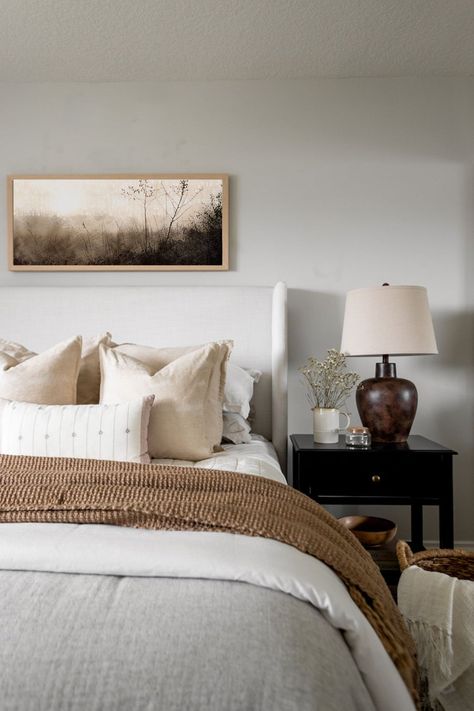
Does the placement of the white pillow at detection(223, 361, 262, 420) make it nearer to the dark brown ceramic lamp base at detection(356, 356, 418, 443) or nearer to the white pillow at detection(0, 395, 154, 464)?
the dark brown ceramic lamp base at detection(356, 356, 418, 443)

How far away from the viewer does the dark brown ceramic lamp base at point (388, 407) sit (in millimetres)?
2572

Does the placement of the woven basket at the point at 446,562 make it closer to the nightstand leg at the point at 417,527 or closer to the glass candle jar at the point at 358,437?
the glass candle jar at the point at 358,437

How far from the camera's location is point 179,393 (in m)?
2.11

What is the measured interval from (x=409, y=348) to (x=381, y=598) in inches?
58.6

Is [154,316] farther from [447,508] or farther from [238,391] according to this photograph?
[447,508]

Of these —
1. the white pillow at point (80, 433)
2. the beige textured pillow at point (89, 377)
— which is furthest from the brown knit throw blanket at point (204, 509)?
the beige textured pillow at point (89, 377)

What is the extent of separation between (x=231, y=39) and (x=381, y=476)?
1.95 meters

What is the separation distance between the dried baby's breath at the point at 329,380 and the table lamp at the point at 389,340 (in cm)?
11

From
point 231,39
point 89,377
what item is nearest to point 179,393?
point 89,377

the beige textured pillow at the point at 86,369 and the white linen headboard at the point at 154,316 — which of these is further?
the white linen headboard at the point at 154,316

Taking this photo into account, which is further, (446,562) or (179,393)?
(179,393)

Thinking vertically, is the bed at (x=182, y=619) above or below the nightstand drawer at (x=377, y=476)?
above

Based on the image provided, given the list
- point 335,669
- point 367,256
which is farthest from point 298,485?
point 335,669

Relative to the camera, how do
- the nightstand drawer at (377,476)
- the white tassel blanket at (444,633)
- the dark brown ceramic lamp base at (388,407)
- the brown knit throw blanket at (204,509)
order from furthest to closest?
the dark brown ceramic lamp base at (388,407) → the nightstand drawer at (377,476) → the white tassel blanket at (444,633) → the brown knit throw blanket at (204,509)
